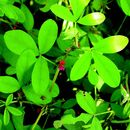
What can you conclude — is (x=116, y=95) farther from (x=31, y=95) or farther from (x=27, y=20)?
(x=27, y=20)

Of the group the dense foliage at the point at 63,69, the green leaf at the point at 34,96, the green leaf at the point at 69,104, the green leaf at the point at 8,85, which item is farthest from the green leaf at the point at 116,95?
the green leaf at the point at 8,85

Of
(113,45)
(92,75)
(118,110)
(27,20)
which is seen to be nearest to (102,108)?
(118,110)

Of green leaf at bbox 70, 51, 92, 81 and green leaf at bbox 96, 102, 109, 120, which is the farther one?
green leaf at bbox 96, 102, 109, 120

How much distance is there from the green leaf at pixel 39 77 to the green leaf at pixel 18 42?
53 millimetres

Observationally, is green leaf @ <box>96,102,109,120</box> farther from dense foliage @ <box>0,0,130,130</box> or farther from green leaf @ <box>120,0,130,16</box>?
green leaf @ <box>120,0,130,16</box>

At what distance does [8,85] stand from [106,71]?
12.3 inches

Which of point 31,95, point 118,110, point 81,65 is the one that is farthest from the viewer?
point 118,110

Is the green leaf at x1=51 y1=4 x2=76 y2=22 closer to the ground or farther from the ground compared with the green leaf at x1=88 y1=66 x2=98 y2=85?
farther from the ground

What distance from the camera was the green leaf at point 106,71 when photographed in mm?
941

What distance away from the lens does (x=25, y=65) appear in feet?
3.32

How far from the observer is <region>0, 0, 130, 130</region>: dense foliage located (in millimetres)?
945

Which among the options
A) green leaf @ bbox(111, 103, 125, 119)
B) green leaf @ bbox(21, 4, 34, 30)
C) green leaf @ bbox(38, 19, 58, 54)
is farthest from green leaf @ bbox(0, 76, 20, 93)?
green leaf @ bbox(111, 103, 125, 119)

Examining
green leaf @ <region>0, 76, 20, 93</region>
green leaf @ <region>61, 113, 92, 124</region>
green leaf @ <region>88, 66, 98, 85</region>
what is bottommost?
green leaf @ <region>61, 113, 92, 124</region>

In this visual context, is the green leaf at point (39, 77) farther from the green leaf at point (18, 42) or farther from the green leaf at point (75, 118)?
the green leaf at point (75, 118)
